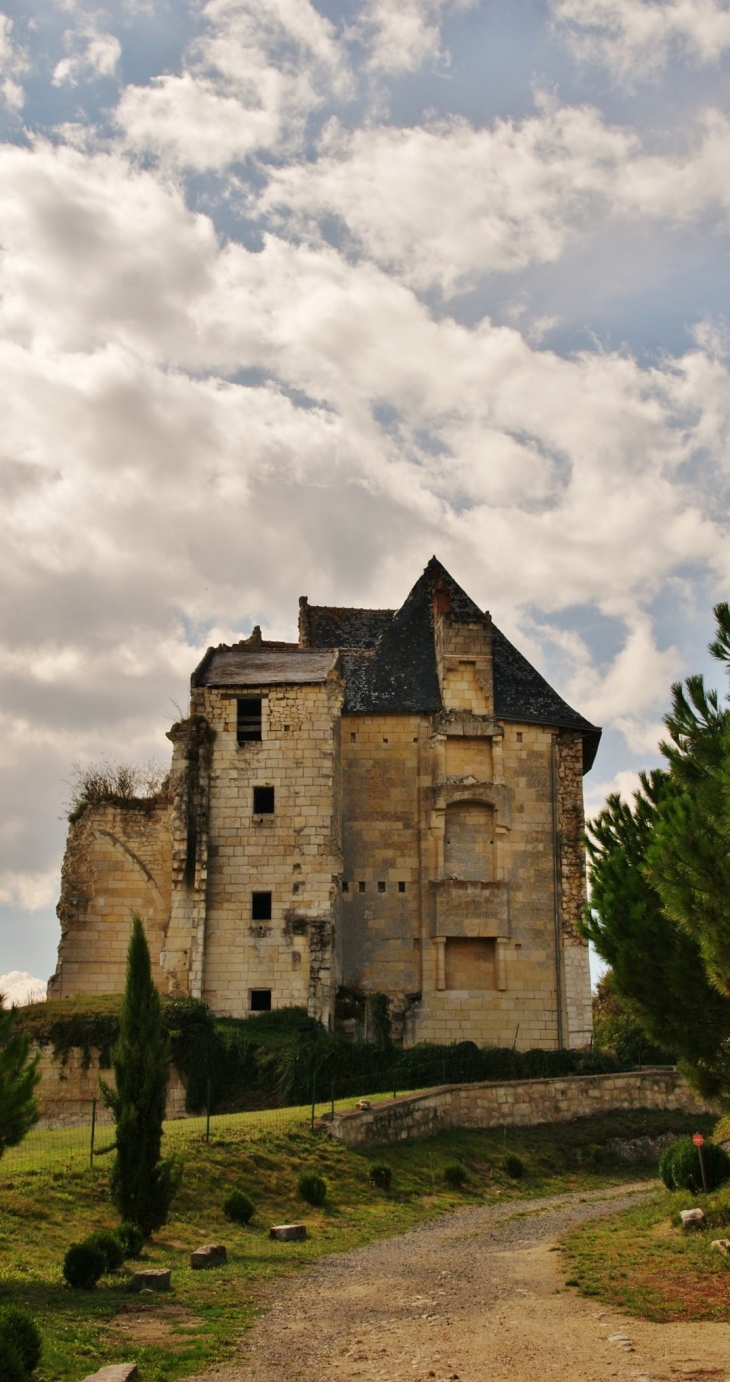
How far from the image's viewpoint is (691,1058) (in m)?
16.8

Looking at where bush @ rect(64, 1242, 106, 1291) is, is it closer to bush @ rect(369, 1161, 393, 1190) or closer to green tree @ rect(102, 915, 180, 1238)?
green tree @ rect(102, 915, 180, 1238)

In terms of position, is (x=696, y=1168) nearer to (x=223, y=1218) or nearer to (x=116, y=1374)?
(x=223, y=1218)

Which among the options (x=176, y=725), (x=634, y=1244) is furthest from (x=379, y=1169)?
(x=176, y=725)

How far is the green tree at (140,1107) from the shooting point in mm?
15961

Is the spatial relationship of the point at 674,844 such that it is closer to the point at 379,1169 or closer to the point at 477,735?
the point at 379,1169

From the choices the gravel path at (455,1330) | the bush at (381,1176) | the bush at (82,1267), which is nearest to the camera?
the gravel path at (455,1330)

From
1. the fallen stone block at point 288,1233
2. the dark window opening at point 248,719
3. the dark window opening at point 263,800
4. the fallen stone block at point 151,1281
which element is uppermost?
the dark window opening at point 248,719

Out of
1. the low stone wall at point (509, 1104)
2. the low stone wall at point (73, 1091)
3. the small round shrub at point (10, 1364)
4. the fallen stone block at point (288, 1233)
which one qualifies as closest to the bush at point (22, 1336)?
the small round shrub at point (10, 1364)

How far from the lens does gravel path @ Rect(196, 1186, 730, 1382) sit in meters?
9.81

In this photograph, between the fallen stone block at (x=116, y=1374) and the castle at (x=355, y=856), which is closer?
the fallen stone block at (x=116, y=1374)

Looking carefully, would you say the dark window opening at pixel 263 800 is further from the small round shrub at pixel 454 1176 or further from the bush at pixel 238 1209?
the bush at pixel 238 1209

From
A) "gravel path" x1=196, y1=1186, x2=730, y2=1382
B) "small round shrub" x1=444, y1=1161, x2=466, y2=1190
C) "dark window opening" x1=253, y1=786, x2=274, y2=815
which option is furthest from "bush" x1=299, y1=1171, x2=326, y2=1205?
"dark window opening" x1=253, y1=786, x2=274, y2=815

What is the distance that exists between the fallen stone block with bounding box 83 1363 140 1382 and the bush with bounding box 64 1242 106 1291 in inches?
151

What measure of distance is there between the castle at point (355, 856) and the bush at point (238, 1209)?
11121 mm
